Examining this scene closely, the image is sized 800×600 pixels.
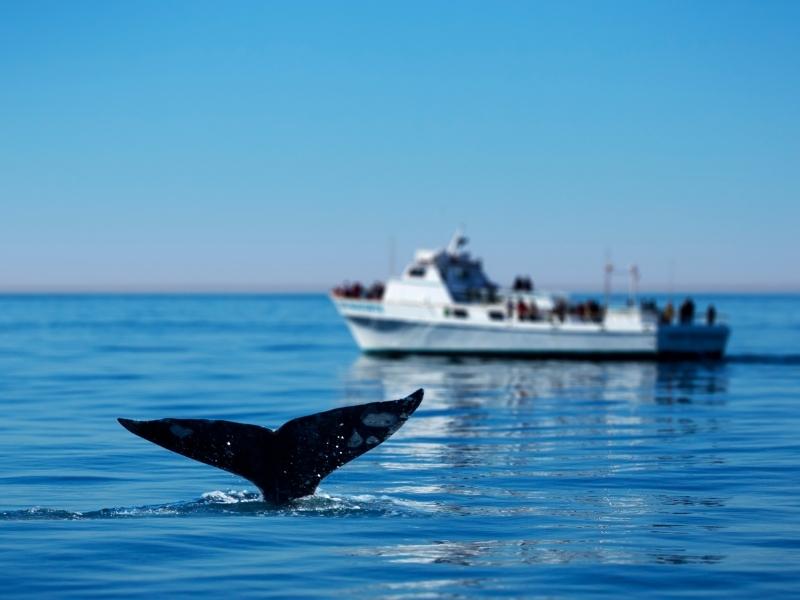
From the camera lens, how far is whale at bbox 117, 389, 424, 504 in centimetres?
1041

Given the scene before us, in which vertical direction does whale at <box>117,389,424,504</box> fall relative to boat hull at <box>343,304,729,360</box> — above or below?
above

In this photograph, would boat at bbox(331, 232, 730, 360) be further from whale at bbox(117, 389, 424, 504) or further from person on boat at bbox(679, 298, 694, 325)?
whale at bbox(117, 389, 424, 504)

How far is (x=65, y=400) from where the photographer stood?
29.2 meters

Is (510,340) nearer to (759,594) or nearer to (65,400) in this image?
(65,400)

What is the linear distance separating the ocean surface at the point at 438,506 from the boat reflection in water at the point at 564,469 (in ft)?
0.17

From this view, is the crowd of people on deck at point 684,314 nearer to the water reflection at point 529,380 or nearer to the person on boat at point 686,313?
the person on boat at point 686,313

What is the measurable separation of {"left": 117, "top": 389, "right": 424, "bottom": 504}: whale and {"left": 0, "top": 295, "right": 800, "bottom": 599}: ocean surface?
84 cm

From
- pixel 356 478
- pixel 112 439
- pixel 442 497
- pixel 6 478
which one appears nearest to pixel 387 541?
pixel 442 497

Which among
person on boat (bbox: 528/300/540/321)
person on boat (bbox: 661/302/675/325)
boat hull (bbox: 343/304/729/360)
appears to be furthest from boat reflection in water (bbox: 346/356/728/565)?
person on boat (bbox: 528/300/540/321)

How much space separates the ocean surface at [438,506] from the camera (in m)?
9.99

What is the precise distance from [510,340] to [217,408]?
2472cm

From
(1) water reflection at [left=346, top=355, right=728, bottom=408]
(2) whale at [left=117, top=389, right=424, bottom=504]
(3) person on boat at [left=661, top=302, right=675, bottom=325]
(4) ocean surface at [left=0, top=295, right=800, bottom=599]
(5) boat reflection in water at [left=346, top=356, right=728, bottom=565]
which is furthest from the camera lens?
(3) person on boat at [left=661, top=302, right=675, bottom=325]

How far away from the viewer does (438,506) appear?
13.8 m

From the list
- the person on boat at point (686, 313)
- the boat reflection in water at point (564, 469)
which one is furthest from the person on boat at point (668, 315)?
the boat reflection in water at point (564, 469)
